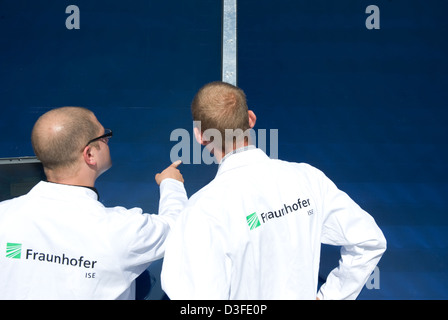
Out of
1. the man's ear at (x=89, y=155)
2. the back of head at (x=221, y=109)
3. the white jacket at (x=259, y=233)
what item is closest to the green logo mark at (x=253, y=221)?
the white jacket at (x=259, y=233)

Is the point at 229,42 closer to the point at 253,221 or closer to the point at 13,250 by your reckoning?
the point at 253,221

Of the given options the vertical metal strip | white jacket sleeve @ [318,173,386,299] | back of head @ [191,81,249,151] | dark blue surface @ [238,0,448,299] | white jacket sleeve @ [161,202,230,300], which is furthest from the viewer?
the vertical metal strip

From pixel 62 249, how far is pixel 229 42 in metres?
1.53

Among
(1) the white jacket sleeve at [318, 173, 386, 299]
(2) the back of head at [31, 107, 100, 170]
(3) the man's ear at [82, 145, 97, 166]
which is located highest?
(2) the back of head at [31, 107, 100, 170]

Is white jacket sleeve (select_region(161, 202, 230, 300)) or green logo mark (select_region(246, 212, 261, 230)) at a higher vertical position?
green logo mark (select_region(246, 212, 261, 230))

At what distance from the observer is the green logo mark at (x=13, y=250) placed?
102 centimetres

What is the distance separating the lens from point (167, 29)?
206 cm

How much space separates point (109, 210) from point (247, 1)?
5.35ft

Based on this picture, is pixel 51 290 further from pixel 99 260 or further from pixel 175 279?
pixel 175 279

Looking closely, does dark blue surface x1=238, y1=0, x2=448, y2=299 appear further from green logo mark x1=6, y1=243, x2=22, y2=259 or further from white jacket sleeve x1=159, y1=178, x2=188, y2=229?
green logo mark x1=6, y1=243, x2=22, y2=259

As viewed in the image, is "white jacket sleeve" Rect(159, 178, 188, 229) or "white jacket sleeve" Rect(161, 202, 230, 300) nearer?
"white jacket sleeve" Rect(161, 202, 230, 300)

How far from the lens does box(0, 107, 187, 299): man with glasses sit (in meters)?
1.03

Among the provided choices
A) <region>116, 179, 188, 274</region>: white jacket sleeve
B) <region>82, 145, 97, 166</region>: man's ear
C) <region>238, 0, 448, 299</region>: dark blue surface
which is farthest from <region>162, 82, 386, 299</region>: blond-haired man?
<region>238, 0, 448, 299</region>: dark blue surface

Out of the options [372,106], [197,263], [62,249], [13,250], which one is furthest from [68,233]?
[372,106]
